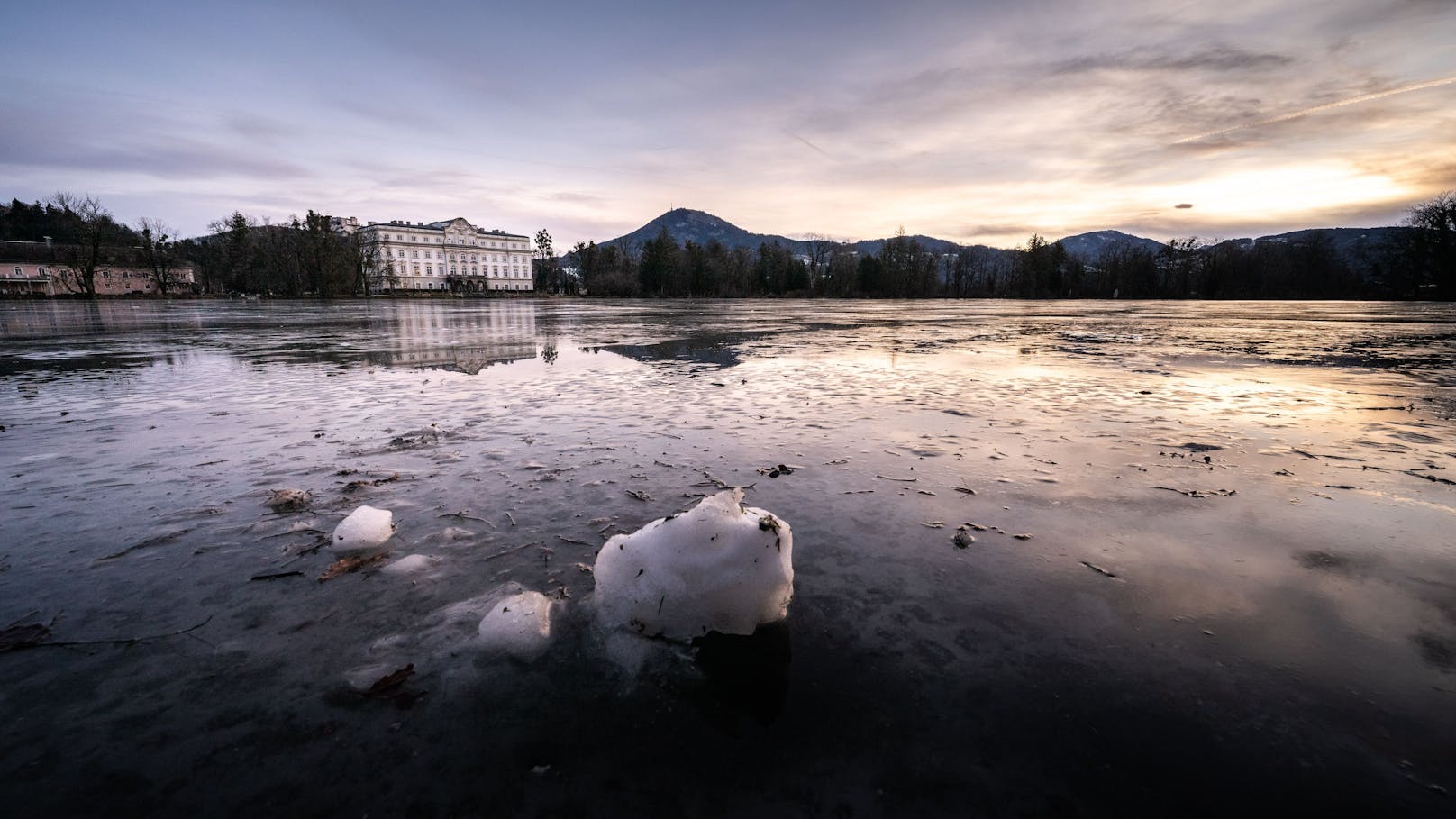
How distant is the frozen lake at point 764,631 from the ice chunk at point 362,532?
0.34 ft

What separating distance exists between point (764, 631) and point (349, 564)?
2.17 metres

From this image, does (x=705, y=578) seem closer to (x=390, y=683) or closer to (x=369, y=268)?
(x=390, y=683)

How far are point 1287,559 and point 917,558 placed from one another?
1940 millimetres

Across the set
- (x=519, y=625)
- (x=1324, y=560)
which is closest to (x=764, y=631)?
(x=519, y=625)

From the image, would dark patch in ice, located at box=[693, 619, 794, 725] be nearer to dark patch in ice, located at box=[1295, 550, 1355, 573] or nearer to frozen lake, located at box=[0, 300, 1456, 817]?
frozen lake, located at box=[0, 300, 1456, 817]

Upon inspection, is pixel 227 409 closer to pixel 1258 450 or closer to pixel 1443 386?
pixel 1258 450

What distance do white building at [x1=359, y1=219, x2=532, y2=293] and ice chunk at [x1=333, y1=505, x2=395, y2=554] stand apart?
12902 centimetres

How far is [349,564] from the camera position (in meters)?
2.90

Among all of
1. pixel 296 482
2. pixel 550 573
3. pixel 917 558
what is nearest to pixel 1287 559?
pixel 917 558

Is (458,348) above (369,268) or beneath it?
beneath

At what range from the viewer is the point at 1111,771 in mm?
1641

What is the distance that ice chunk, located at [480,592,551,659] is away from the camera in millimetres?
2262

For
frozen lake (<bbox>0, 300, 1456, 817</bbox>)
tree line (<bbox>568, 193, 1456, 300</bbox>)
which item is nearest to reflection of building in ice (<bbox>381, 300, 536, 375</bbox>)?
frozen lake (<bbox>0, 300, 1456, 817</bbox>)

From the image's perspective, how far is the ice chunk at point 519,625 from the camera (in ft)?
7.42
